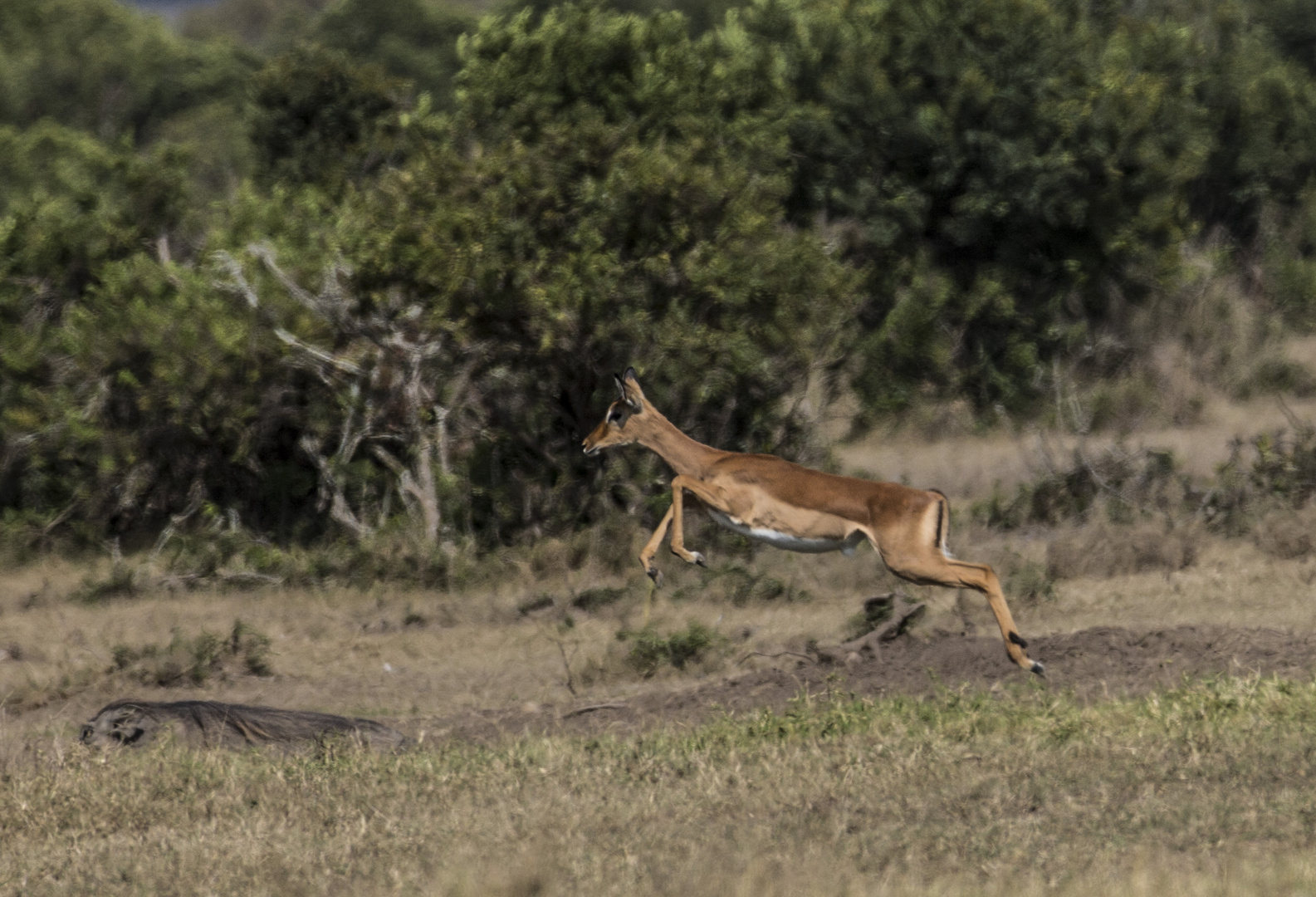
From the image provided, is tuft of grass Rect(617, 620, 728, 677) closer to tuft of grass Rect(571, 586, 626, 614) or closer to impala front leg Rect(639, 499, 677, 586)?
tuft of grass Rect(571, 586, 626, 614)

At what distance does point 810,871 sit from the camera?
5.59 meters

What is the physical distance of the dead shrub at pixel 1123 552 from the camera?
14.0 m

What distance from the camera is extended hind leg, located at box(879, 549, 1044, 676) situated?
9070mm

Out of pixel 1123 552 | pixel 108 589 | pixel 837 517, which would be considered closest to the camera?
pixel 837 517

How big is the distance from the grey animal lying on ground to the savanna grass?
39 cm

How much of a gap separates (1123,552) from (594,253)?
543 cm

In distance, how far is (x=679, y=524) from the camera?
351 inches

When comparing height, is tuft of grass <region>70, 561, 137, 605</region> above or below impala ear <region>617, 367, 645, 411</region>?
below

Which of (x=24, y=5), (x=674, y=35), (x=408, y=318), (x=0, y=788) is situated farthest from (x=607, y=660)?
(x=24, y=5)

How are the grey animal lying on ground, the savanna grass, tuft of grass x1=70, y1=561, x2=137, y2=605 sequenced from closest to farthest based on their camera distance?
the savanna grass < the grey animal lying on ground < tuft of grass x1=70, y1=561, x2=137, y2=605

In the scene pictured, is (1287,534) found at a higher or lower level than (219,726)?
lower

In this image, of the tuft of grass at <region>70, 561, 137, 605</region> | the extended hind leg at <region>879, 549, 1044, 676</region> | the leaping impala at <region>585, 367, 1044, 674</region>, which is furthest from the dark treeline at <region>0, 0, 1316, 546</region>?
the extended hind leg at <region>879, 549, 1044, 676</region>

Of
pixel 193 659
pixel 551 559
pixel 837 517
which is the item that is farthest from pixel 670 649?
pixel 551 559

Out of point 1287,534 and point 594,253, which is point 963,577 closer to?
point 1287,534
